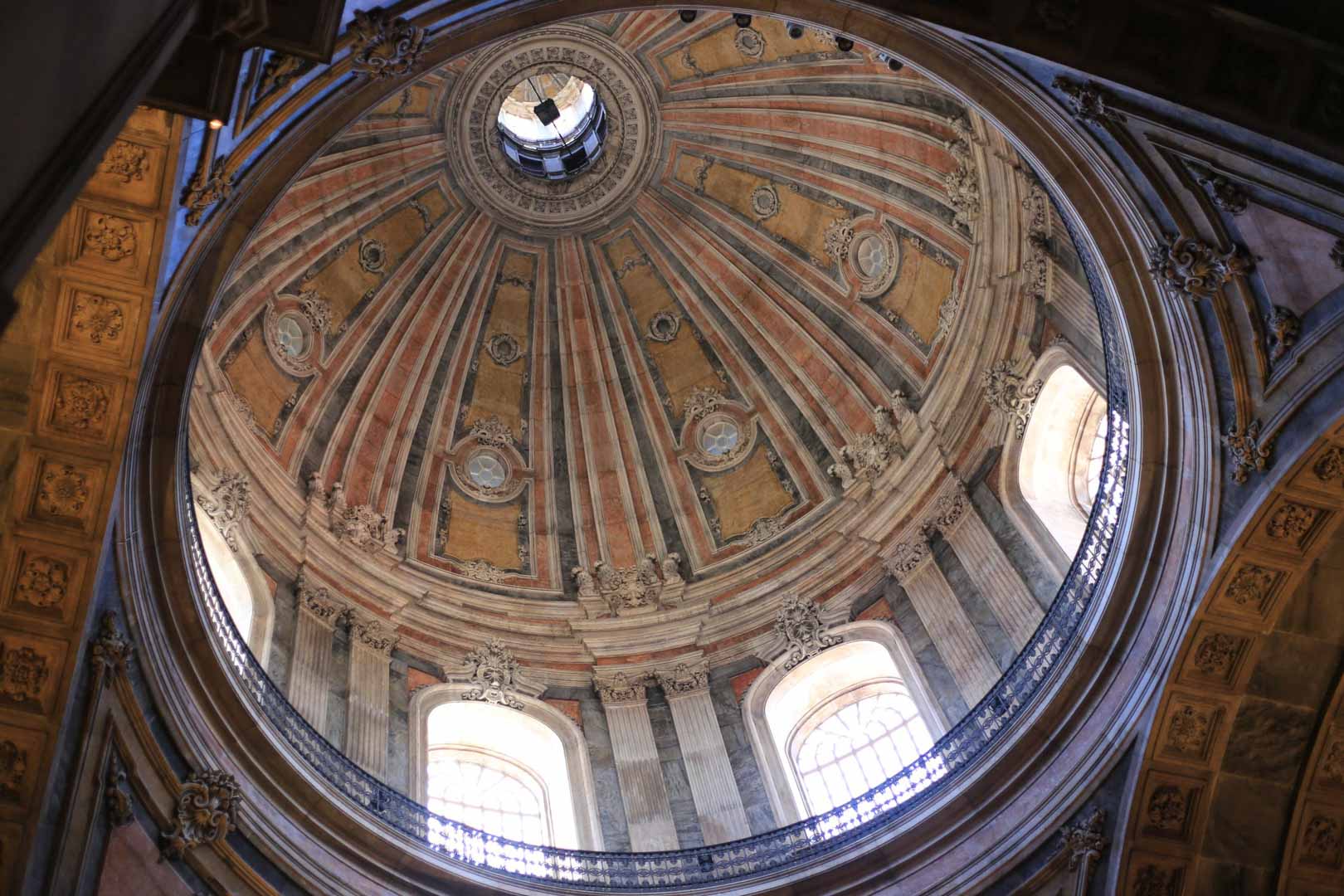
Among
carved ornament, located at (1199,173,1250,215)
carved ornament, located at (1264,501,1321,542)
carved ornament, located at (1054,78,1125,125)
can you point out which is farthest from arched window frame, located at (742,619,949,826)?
carved ornament, located at (1054,78,1125,125)

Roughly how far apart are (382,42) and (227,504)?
9693mm

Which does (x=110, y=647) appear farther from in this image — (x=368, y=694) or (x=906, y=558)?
(x=906, y=558)

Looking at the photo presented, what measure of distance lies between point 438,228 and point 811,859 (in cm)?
1596

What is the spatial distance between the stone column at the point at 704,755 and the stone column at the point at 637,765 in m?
0.44

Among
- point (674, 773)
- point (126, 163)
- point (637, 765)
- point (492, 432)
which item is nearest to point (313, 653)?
point (637, 765)

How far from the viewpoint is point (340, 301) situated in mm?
25266

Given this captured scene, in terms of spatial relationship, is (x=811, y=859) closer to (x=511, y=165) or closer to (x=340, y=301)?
(x=340, y=301)

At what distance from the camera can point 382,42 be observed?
11.3 m

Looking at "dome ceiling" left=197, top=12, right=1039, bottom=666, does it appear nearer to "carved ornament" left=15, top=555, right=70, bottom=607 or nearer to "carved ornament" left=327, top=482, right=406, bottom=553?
"carved ornament" left=327, top=482, right=406, bottom=553

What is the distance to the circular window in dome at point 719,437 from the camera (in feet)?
86.2

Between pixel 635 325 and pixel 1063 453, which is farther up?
pixel 635 325

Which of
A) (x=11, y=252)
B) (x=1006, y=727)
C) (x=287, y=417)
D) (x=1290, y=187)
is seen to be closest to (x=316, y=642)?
(x=287, y=417)

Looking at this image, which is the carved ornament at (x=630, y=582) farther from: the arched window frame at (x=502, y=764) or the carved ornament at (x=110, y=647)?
the carved ornament at (x=110, y=647)

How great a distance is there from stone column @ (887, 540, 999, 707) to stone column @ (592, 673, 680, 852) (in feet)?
15.1
